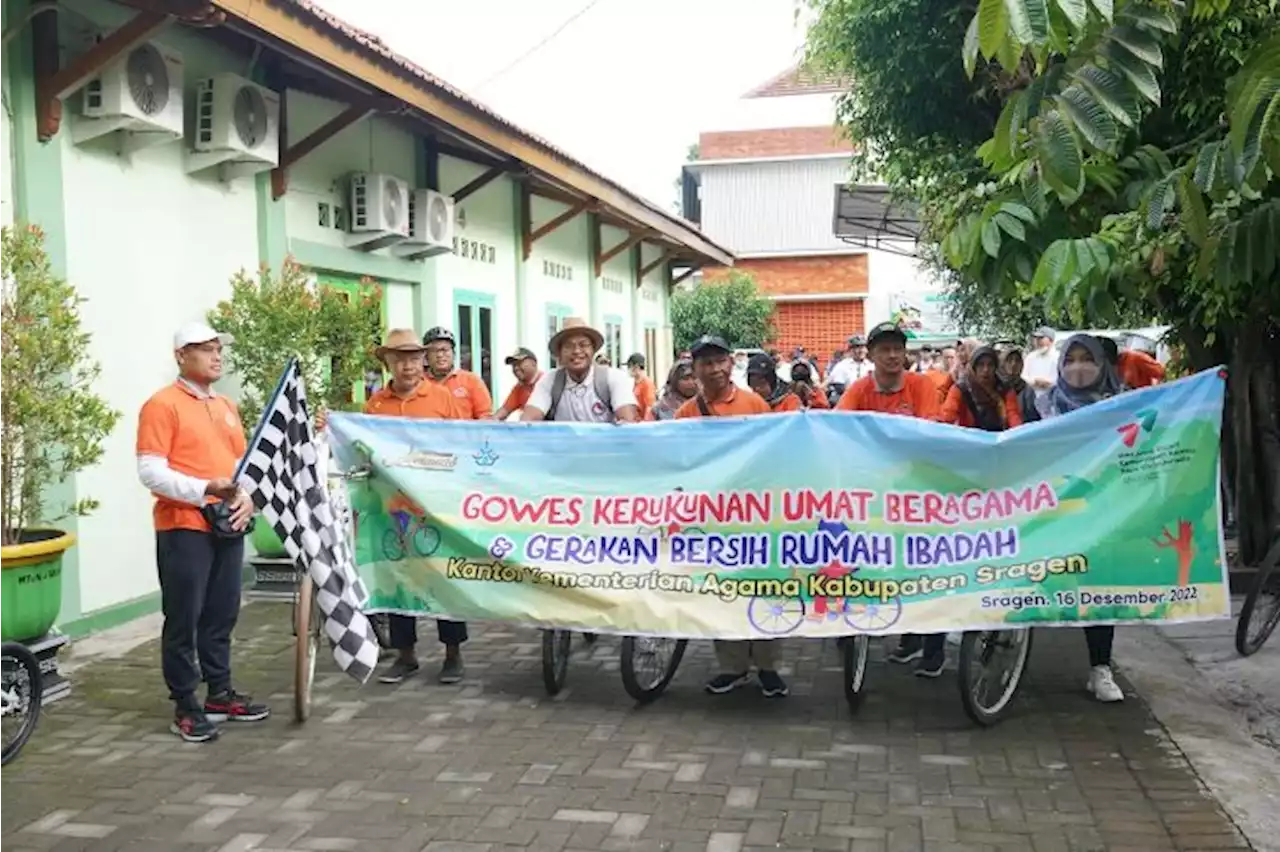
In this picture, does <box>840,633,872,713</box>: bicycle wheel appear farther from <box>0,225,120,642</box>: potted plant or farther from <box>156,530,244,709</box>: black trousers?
<box>0,225,120,642</box>: potted plant

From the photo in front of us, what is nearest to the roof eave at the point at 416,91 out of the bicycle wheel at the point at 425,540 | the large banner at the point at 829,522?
the large banner at the point at 829,522

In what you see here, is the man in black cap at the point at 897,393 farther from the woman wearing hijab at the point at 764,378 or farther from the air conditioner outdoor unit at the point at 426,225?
the air conditioner outdoor unit at the point at 426,225

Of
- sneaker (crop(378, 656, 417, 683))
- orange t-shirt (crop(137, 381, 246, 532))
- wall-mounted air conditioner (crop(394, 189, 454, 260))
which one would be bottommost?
sneaker (crop(378, 656, 417, 683))

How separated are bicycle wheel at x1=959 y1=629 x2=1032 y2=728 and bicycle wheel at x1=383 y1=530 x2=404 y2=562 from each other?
109 inches

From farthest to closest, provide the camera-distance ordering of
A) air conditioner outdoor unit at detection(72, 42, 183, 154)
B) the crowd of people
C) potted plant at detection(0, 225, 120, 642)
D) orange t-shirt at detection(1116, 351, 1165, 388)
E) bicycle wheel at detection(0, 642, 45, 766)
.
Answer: orange t-shirt at detection(1116, 351, 1165, 388), air conditioner outdoor unit at detection(72, 42, 183, 154), potted plant at detection(0, 225, 120, 642), the crowd of people, bicycle wheel at detection(0, 642, 45, 766)

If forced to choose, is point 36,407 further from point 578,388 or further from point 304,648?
point 578,388

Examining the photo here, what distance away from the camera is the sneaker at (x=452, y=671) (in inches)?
259

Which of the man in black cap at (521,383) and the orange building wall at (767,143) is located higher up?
the orange building wall at (767,143)

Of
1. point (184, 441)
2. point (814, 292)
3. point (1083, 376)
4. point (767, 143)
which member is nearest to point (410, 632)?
point (184, 441)

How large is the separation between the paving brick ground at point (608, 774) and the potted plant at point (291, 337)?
2.74m

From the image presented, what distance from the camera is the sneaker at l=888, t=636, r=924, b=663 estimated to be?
22.4 ft

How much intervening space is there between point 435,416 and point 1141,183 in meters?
3.92

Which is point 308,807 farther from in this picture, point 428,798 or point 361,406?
point 361,406

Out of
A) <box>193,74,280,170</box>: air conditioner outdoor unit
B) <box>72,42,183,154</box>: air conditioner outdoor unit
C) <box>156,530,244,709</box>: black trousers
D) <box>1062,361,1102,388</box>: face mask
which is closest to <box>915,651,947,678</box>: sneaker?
→ <box>1062,361,1102,388</box>: face mask
